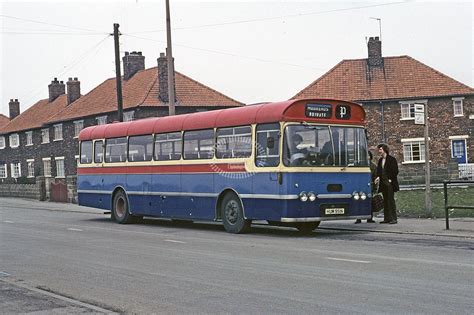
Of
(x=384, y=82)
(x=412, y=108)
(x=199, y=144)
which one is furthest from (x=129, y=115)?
(x=199, y=144)

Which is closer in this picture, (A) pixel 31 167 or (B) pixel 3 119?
(A) pixel 31 167

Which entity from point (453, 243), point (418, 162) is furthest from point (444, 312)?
point (418, 162)

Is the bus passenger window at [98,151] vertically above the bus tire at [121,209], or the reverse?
the bus passenger window at [98,151]

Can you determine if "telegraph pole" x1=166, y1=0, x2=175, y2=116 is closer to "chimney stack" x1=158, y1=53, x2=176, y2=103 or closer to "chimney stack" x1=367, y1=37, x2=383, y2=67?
"chimney stack" x1=158, y1=53, x2=176, y2=103

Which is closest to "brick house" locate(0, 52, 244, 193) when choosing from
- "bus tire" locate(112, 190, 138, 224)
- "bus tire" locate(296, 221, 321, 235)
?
"bus tire" locate(112, 190, 138, 224)

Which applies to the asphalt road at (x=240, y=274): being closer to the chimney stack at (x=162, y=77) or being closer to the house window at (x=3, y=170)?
the chimney stack at (x=162, y=77)

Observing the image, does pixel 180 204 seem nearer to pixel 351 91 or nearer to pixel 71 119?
pixel 351 91

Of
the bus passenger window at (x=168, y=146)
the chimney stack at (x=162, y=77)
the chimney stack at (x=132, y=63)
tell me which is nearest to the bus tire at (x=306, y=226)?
the bus passenger window at (x=168, y=146)

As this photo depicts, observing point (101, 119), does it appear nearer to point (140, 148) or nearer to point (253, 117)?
point (140, 148)

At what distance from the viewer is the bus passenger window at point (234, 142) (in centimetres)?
1741

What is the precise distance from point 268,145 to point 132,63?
44.9m

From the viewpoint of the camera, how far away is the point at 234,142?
1791cm

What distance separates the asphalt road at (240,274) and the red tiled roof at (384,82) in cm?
3882

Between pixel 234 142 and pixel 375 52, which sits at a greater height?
pixel 375 52
